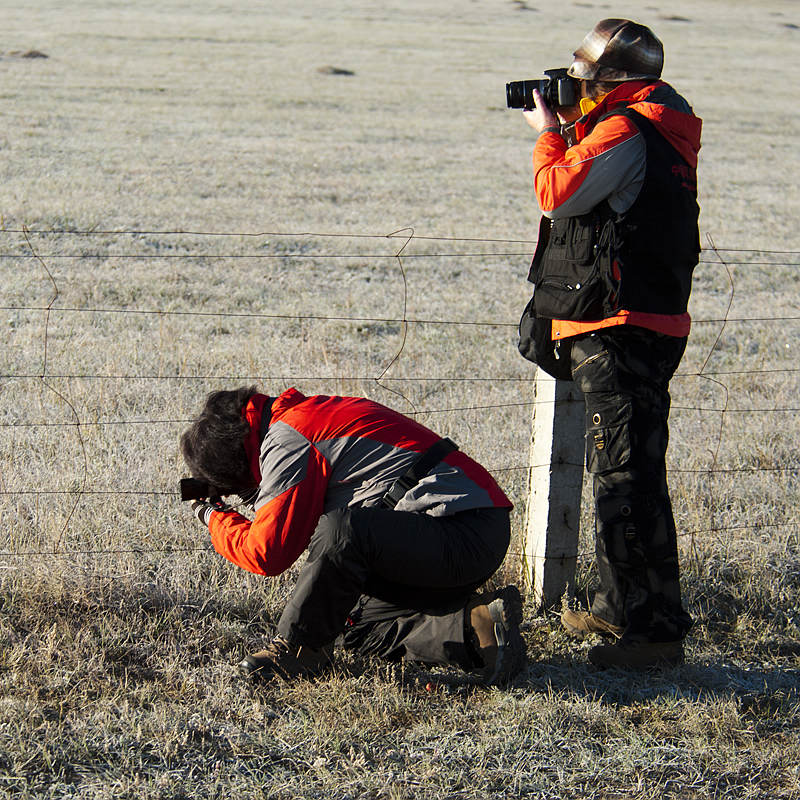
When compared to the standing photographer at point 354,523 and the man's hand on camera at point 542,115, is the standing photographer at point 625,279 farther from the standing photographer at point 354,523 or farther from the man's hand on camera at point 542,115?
the standing photographer at point 354,523

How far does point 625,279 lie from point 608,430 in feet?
1.61

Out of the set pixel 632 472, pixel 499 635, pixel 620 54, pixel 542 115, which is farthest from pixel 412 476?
pixel 620 54

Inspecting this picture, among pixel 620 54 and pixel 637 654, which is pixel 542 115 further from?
pixel 637 654

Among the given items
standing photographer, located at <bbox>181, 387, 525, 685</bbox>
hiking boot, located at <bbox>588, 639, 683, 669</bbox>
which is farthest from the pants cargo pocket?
hiking boot, located at <bbox>588, 639, 683, 669</bbox>

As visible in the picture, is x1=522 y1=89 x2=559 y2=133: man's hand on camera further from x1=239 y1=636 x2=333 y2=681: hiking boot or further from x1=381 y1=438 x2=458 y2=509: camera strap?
x1=239 y1=636 x2=333 y2=681: hiking boot

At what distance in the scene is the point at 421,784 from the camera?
3016 millimetres

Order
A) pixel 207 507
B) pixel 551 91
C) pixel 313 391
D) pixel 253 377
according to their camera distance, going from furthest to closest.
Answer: pixel 253 377 < pixel 313 391 < pixel 207 507 < pixel 551 91

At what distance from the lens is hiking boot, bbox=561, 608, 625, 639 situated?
376cm

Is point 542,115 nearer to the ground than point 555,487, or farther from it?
farther from it

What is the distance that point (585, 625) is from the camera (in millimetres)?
3830

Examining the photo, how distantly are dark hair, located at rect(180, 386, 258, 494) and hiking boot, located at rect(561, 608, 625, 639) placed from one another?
1290 millimetres

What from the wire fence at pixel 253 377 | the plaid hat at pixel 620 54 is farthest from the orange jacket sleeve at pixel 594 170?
the wire fence at pixel 253 377

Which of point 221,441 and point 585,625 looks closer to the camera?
point 221,441

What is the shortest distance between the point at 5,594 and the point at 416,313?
5.00 meters
